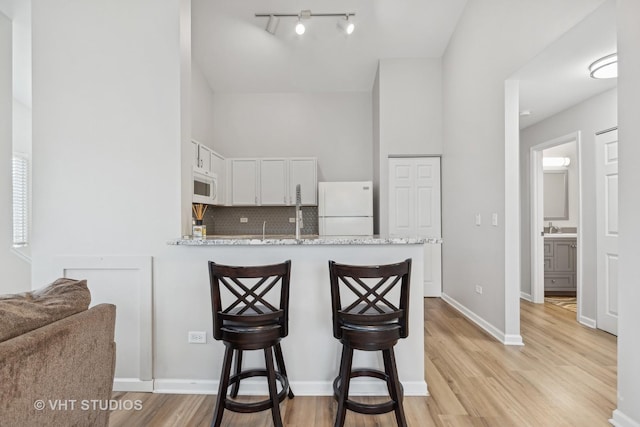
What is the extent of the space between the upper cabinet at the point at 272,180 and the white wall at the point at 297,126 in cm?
42

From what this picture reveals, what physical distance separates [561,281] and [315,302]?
440 cm

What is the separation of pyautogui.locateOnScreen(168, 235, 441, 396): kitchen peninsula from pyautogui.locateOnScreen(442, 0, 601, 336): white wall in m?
1.39

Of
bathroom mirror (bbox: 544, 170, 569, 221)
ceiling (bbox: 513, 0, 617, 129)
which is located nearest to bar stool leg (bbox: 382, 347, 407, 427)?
ceiling (bbox: 513, 0, 617, 129)

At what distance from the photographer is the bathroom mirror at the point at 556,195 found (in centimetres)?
499

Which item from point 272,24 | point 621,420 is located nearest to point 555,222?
point 621,420

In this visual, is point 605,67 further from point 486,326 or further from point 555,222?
point 555,222

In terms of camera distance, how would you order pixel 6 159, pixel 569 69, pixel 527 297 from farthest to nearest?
pixel 527 297 → pixel 6 159 → pixel 569 69

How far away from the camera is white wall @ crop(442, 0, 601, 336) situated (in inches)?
104

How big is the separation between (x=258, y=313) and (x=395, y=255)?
0.97m

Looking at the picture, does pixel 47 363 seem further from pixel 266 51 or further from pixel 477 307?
pixel 266 51

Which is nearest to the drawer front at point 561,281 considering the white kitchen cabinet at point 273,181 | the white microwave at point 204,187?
the white kitchen cabinet at point 273,181

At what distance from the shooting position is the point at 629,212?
67.8 inches

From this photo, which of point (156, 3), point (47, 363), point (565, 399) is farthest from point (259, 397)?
point (156, 3)

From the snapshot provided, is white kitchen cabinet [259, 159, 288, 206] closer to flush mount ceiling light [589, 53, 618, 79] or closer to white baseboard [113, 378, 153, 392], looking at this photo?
white baseboard [113, 378, 153, 392]
